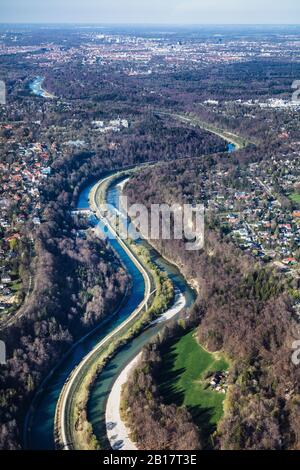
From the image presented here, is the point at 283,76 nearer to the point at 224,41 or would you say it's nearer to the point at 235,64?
the point at 235,64

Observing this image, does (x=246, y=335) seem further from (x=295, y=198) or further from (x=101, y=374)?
(x=295, y=198)

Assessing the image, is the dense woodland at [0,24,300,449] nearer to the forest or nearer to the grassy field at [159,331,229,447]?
the forest

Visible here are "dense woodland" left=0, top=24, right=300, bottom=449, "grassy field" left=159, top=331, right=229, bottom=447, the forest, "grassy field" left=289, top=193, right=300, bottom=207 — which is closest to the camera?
the forest

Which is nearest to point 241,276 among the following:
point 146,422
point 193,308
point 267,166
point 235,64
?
point 193,308

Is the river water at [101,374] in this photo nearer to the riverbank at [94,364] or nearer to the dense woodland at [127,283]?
the riverbank at [94,364]

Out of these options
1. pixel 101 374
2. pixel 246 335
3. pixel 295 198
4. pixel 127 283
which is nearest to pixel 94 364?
pixel 101 374

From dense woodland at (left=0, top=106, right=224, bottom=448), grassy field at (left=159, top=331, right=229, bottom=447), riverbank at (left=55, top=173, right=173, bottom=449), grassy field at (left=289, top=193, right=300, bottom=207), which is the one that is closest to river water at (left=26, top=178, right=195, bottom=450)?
riverbank at (left=55, top=173, right=173, bottom=449)
